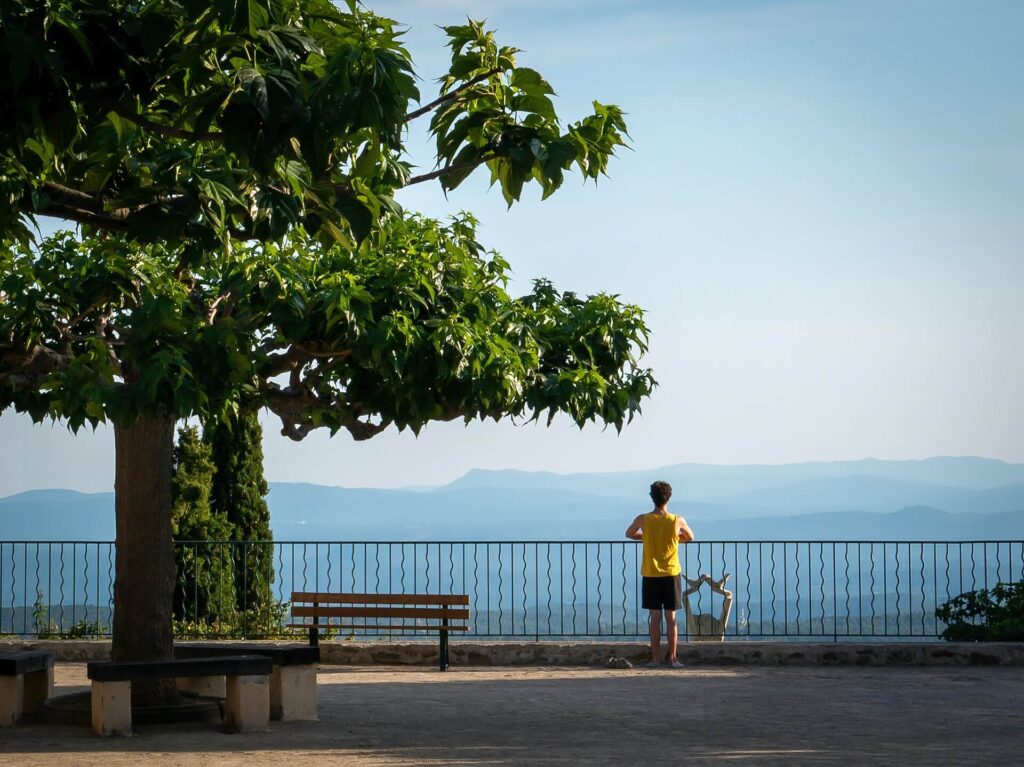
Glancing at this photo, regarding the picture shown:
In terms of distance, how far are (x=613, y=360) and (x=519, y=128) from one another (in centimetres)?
588

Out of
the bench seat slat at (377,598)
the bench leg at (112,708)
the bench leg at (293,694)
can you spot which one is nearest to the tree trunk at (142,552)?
the bench leg at (112,708)

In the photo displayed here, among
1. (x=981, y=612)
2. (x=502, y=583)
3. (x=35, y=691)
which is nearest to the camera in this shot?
(x=35, y=691)

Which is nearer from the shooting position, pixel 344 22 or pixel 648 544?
pixel 344 22

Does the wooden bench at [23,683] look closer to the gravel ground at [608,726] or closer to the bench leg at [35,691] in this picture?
the bench leg at [35,691]

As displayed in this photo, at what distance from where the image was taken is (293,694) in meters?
10.6

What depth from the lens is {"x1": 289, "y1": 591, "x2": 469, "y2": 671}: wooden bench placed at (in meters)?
15.0

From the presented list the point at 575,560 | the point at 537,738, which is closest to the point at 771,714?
the point at 537,738

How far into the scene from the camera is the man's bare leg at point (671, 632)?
47.7ft

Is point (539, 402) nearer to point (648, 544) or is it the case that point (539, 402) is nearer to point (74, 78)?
point (648, 544)

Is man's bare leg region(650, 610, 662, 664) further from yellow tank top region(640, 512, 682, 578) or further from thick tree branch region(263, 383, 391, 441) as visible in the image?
thick tree branch region(263, 383, 391, 441)

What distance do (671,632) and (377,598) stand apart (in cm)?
334

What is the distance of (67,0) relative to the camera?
546cm

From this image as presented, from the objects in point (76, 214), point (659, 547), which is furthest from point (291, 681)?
point (659, 547)

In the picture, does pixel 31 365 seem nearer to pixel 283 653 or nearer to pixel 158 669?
pixel 158 669
